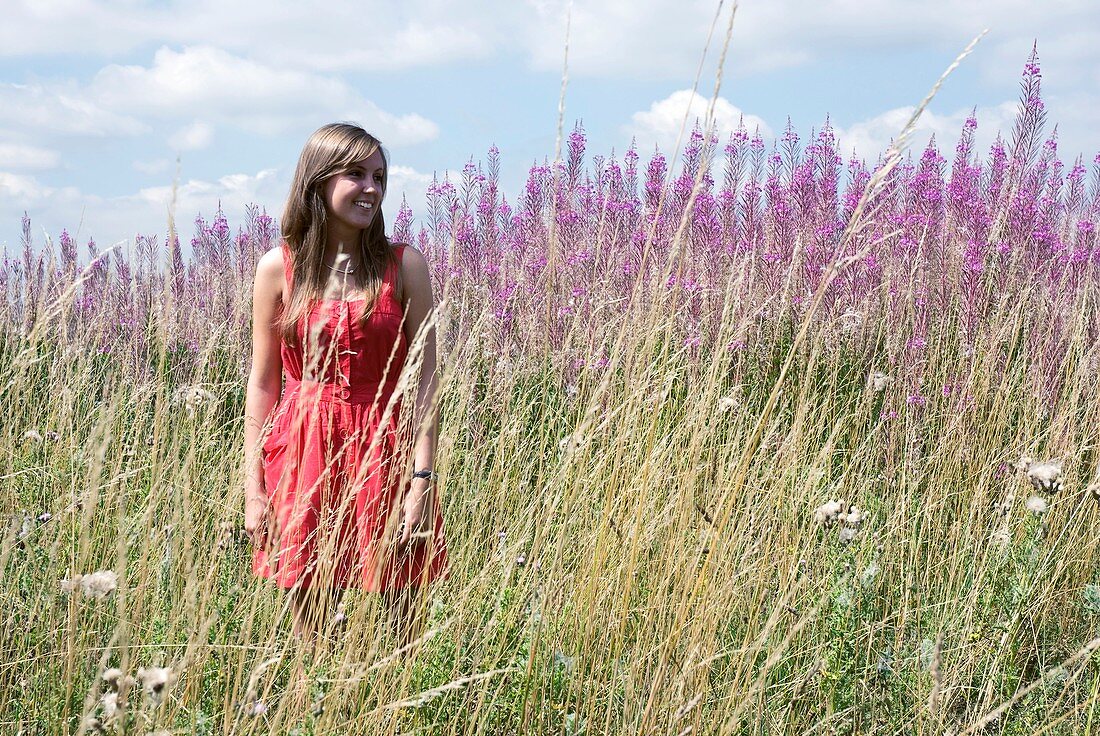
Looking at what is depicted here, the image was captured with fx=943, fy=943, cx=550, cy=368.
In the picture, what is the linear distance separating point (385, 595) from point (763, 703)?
104cm

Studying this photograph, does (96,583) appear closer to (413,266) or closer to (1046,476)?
(413,266)

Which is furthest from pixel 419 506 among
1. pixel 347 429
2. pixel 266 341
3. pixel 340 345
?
pixel 266 341

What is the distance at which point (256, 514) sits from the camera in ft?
8.11

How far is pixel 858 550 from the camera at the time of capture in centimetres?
260

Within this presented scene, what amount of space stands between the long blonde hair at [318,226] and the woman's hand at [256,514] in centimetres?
49

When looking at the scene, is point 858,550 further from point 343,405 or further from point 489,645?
→ point 343,405

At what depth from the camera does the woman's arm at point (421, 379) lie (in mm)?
2408

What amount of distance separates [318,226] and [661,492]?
48.8 inches

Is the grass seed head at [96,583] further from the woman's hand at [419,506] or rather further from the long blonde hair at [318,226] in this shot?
the long blonde hair at [318,226]

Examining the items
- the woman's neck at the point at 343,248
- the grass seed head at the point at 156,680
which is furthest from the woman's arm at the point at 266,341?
the grass seed head at the point at 156,680

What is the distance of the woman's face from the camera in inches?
105

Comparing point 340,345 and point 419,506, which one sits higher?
point 340,345

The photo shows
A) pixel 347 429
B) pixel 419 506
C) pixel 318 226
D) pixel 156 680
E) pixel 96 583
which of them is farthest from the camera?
pixel 318 226

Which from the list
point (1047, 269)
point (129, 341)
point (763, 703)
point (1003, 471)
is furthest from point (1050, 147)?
point (129, 341)
